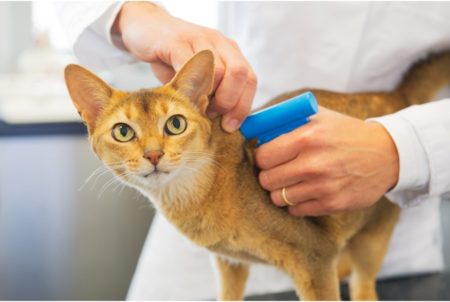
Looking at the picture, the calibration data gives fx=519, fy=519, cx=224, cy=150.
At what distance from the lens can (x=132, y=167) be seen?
75cm

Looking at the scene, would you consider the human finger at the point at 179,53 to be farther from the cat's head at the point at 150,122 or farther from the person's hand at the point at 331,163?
the person's hand at the point at 331,163

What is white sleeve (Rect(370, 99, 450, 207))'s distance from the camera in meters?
0.80

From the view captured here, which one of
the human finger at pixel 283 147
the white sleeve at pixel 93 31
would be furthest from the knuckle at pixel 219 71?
the white sleeve at pixel 93 31

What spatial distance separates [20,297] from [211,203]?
1.60 m

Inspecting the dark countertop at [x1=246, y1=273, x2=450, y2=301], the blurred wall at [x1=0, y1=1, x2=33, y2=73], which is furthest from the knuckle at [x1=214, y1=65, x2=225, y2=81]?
the blurred wall at [x1=0, y1=1, x2=33, y2=73]

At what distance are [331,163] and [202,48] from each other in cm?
27

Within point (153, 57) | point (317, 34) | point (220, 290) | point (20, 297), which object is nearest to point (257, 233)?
point (220, 290)

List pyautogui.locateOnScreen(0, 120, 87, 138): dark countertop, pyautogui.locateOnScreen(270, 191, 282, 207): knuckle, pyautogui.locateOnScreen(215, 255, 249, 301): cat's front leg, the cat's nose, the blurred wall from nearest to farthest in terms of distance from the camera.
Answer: the cat's nose → pyautogui.locateOnScreen(270, 191, 282, 207): knuckle → pyautogui.locateOnScreen(215, 255, 249, 301): cat's front leg → pyautogui.locateOnScreen(0, 120, 87, 138): dark countertop → the blurred wall

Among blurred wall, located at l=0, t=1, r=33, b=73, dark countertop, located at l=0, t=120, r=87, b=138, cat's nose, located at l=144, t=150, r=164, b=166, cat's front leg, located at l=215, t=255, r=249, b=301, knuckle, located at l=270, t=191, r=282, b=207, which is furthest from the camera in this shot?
blurred wall, located at l=0, t=1, r=33, b=73

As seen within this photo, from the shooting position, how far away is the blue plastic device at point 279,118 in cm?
75

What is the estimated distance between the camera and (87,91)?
31.5 inches

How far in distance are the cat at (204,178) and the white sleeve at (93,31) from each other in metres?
0.20

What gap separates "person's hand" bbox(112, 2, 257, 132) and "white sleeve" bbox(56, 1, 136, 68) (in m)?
0.08

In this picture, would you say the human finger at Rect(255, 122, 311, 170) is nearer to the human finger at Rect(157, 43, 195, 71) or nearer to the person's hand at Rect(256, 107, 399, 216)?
the person's hand at Rect(256, 107, 399, 216)
